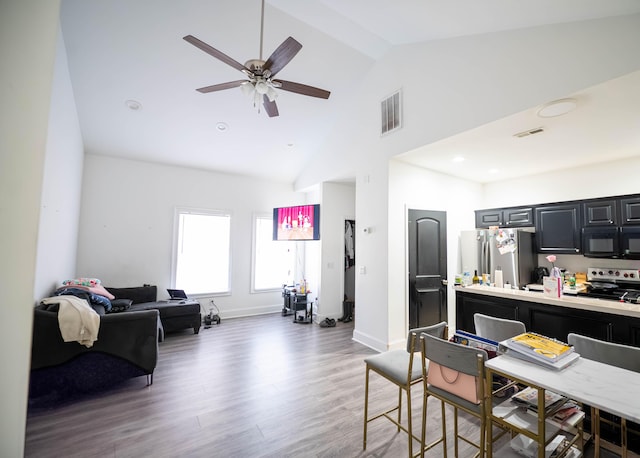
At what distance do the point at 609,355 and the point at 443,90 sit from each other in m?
2.78

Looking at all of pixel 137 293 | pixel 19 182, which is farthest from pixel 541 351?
pixel 137 293

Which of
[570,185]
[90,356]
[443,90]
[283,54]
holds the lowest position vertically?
[90,356]

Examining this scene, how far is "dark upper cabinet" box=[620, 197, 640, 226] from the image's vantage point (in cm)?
327

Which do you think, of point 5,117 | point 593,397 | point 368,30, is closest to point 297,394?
point 593,397

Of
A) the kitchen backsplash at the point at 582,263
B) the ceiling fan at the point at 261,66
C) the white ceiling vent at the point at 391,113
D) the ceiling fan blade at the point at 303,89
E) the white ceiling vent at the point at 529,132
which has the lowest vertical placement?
the kitchen backsplash at the point at 582,263

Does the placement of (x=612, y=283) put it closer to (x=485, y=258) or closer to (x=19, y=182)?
(x=485, y=258)

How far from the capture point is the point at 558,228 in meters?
3.93

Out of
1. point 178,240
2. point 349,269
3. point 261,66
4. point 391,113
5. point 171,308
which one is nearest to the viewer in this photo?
point 261,66

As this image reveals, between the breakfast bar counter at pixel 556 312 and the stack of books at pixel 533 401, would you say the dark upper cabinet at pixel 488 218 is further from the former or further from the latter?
the stack of books at pixel 533 401

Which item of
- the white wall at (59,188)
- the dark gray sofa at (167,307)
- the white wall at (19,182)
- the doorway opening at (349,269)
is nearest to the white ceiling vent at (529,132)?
the doorway opening at (349,269)

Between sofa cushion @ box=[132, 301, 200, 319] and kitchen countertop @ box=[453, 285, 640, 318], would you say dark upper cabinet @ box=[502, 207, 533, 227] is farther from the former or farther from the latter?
sofa cushion @ box=[132, 301, 200, 319]

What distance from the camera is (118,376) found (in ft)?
8.96

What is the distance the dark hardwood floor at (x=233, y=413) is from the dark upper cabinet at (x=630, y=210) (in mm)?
3213

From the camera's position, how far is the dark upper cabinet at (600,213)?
3.44 metres
